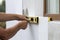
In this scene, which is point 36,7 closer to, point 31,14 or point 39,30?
point 31,14

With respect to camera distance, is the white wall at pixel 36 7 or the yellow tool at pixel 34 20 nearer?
the yellow tool at pixel 34 20

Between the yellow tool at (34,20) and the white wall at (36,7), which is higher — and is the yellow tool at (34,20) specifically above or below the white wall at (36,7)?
below

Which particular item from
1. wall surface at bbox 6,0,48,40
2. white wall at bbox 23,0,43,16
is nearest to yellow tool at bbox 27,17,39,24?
wall surface at bbox 6,0,48,40

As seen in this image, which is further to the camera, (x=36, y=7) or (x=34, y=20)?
(x=36, y=7)

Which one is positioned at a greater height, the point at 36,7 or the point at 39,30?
the point at 36,7

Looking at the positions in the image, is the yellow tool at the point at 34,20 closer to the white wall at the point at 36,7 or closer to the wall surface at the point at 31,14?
the wall surface at the point at 31,14

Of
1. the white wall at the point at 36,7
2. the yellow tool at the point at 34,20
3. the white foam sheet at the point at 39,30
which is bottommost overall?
the white foam sheet at the point at 39,30

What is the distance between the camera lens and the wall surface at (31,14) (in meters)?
0.79

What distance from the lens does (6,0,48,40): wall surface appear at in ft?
2.59

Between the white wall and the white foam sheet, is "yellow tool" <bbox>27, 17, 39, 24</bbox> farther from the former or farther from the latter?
the white wall

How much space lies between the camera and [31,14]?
1040 millimetres

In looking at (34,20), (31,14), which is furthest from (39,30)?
(31,14)

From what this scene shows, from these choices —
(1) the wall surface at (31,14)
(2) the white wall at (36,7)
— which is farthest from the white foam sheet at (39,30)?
(2) the white wall at (36,7)

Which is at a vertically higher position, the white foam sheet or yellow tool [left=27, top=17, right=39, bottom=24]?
yellow tool [left=27, top=17, right=39, bottom=24]
